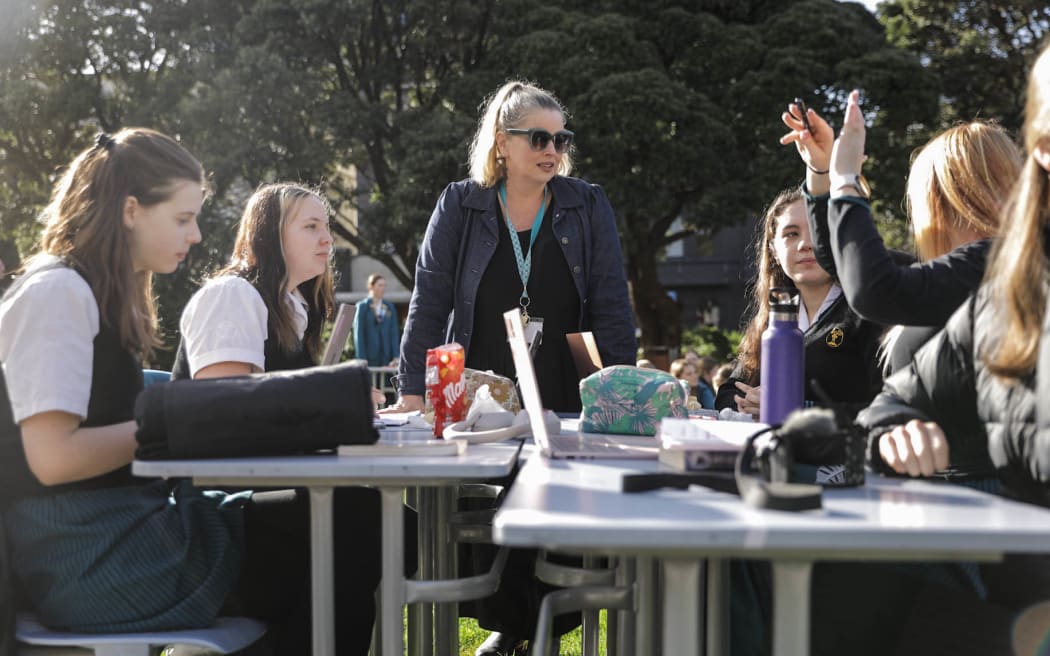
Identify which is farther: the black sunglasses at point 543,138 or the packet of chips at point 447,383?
the black sunglasses at point 543,138

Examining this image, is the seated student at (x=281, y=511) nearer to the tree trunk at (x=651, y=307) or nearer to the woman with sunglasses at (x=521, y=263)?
the woman with sunglasses at (x=521, y=263)

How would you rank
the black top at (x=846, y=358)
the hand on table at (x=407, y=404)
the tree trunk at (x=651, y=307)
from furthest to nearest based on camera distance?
1. the tree trunk at (x=651, y=307)
2. the hand on table at (x=407, y=404)
3. the black top at (x=846, y=358)

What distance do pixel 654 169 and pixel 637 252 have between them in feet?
7.64

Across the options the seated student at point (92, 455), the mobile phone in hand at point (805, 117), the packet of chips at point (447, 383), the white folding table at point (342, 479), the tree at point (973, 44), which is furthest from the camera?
the tree at point (973, 44)

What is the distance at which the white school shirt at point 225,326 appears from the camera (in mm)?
2527

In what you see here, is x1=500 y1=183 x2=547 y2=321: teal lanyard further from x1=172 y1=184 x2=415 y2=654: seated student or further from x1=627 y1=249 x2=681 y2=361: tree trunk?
x1=627 y1=249 x2=681 y2=361: tree trunk

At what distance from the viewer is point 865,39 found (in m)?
17.2

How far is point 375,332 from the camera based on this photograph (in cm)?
1324

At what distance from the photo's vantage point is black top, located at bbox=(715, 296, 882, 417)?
311cm

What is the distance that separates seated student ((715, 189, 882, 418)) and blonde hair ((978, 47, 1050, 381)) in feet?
3.77

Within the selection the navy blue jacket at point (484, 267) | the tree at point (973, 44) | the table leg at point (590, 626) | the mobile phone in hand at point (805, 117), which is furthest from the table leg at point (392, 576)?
the tree at point (973, 44)

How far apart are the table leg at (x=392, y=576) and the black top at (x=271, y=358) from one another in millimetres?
804

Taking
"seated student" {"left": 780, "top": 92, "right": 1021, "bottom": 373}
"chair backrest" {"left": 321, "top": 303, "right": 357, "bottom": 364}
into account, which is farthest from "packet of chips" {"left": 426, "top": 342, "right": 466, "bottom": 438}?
"seated student" {"left": 780, "top": 92, "right": 1021, "bottom": 373}

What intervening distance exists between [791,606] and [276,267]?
204 centimetres
